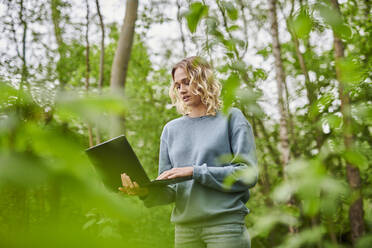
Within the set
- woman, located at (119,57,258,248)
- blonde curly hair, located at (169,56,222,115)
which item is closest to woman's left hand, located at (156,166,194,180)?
woman, located at (119,57,258,248)

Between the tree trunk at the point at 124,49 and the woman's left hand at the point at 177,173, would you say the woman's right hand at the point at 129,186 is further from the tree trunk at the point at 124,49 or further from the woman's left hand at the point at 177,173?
the tree trunk at the point at 124,49

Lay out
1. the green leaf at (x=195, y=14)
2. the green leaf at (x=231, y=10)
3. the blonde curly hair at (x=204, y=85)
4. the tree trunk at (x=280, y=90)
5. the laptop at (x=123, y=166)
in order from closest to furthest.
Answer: the green leaf at (x=195, y=14) → the green leaf at (x=231, y=10) → the laptop at (x=123, y=166) → the blonde curly hair at (x=204, y=85) → the tree trunk at (x=280, y=90)

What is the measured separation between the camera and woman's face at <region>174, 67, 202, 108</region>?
6.94 feet

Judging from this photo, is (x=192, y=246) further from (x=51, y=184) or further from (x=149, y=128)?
(x=149, y=128)

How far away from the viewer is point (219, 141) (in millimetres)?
1969

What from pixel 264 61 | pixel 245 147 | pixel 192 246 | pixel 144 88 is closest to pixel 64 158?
pixel 245 147

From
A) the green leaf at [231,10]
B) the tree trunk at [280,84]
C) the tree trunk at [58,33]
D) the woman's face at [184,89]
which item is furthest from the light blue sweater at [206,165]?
the tree trunk at [58,33]

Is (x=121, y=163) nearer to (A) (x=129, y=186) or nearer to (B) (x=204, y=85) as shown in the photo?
(A) (x=129, y=186)

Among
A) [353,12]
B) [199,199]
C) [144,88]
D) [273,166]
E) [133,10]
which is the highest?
[133,10]

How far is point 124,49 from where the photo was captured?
4422mm

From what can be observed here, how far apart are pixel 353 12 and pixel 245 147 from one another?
131 inches

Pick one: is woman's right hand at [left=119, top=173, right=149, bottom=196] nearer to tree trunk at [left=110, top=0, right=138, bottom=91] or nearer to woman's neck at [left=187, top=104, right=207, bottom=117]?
woman's neck at [left=187, top=104, right=207, bottom=117]

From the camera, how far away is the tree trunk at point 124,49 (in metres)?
4.35

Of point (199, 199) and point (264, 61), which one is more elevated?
point (264, 61)
